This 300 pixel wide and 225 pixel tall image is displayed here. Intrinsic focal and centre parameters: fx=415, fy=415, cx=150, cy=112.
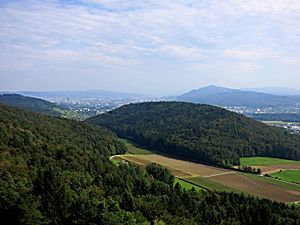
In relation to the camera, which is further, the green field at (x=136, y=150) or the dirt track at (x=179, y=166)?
the green field at (x=136, y=150)

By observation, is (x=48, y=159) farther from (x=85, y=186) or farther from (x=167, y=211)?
(x=167, y=211)

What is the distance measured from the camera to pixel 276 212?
4141cm

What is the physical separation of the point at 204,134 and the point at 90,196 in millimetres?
67966

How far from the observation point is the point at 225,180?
6272cm

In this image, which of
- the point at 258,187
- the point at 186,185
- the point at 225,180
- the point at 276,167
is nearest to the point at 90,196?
the point at 186,185

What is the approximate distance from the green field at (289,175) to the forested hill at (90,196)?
18.6 m

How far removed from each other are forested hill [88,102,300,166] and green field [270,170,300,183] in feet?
39.5

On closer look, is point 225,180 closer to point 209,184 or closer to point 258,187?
point 209,184

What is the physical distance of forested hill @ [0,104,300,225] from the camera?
28781 mm

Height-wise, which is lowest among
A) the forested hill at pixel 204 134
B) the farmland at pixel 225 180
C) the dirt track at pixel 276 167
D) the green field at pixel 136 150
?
the green field at pixel 136 150

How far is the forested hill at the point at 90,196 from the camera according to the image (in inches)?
1133

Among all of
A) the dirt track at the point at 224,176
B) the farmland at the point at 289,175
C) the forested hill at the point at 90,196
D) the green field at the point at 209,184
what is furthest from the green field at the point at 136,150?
the farmland at the point at 289,175

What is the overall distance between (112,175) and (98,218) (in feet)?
76.3

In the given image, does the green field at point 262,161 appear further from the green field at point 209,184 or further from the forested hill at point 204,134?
the green field at point 209,184
